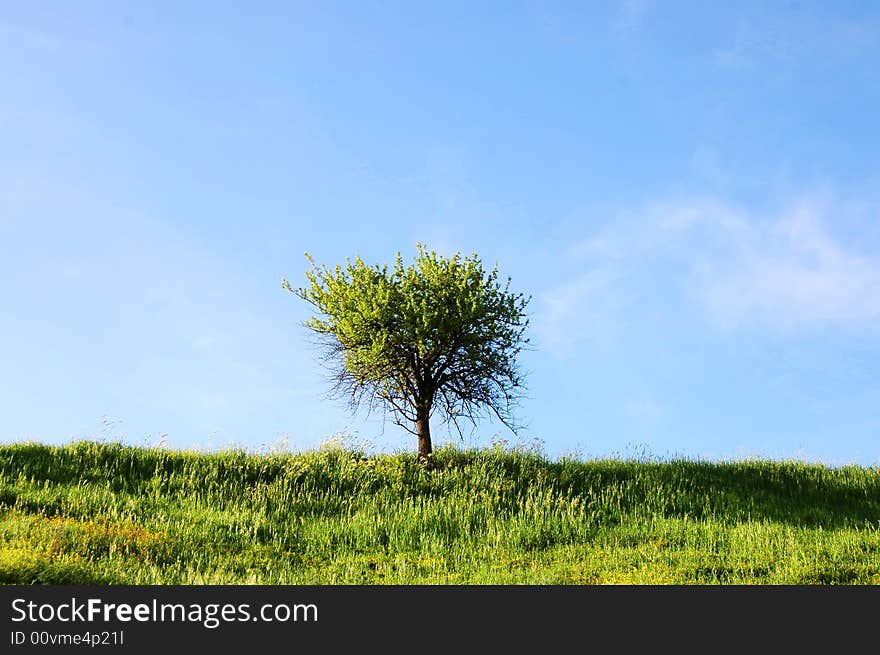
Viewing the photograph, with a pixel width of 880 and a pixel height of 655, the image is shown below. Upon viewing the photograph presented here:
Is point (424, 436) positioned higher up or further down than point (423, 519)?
higher up

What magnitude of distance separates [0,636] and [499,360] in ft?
57.1

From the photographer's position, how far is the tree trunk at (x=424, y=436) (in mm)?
23984

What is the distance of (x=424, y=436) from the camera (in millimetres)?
24203

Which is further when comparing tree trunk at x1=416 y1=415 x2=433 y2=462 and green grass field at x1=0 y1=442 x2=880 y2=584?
tree trunk at x1=416 y1=415 x2=433 y2=462

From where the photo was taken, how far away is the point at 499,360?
24.6 meters

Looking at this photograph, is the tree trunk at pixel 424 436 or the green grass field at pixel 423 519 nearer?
the green grass field at pixel 423 519

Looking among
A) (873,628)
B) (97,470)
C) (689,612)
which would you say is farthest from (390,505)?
(873,628)

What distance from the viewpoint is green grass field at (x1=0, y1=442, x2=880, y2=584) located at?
1398cm

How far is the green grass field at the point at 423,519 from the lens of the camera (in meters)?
14.0

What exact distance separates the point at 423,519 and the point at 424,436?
5.81 m

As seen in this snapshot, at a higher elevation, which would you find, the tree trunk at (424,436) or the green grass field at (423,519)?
the tree trunk at (424,436)

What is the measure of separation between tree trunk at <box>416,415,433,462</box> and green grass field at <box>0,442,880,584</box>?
56 centimetres

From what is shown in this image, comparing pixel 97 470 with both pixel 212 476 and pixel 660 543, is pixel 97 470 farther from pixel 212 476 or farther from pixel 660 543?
pixel 660 543

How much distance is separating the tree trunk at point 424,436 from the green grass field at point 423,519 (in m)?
0.56
